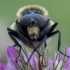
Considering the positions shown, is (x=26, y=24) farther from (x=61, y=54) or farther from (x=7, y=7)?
(x=7, y=7)

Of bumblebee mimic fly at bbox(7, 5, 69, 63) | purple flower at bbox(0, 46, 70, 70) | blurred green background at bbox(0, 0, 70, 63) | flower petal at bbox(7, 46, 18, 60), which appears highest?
blurred green background at bbox(0, 0, 70, 63)

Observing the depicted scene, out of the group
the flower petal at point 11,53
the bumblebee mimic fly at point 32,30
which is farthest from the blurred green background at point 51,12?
the bumblebee mimic fly at point 32,30

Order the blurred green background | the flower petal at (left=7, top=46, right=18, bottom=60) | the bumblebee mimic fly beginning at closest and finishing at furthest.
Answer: the bumblebee mimic fly < the flower petal at (left=7, top=46, right=18, bottom=60) < the blurred green background

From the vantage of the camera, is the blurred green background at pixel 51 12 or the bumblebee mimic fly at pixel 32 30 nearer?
the bumblebee mimic fly at pixel 32 30

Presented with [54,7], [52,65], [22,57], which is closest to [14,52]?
[22,57]

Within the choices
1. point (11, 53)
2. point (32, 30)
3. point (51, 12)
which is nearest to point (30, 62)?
point (11, 53)

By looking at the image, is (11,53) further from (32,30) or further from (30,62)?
(32,30)

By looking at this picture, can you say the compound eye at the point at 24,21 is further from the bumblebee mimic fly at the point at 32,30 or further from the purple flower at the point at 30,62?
the purple flower at the point at 30,62

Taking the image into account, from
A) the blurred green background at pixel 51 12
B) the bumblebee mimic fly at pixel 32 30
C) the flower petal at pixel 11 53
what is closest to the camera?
the bumblebee mimic fly at pixel 32 30

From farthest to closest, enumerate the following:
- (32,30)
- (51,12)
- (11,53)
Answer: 1. (51,12)
2. (11,53)
3. (32,30)

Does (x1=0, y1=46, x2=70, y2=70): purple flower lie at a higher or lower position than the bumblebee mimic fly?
lower

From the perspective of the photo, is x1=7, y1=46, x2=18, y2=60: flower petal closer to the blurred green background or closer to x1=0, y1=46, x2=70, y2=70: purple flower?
x1=0, y1=46, x2=70, y2=70: purple flower

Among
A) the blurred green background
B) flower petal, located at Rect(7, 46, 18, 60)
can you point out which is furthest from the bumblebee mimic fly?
the blurred green background
